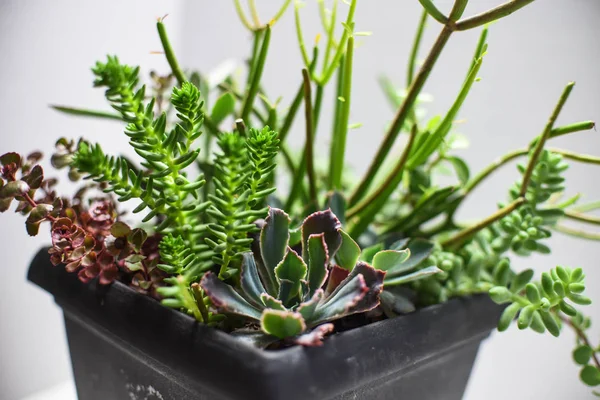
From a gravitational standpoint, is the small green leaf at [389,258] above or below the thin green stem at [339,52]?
below

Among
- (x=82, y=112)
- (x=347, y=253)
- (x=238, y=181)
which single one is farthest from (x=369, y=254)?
(x=82, y=112)

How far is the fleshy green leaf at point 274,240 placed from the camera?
364 millimetres

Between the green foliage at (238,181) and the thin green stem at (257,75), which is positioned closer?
the green foliage at (238,181)

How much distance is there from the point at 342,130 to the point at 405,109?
2.3 inches

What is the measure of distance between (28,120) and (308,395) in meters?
0.51

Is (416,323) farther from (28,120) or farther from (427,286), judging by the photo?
(28,120)

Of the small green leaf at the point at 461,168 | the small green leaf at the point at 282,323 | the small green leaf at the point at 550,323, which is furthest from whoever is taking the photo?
the small green leaf at the point at 461,168

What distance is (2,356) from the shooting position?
64 centimetres

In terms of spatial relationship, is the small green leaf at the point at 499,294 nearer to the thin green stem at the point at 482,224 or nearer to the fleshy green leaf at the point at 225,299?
the thin green stem at the point at 482,224

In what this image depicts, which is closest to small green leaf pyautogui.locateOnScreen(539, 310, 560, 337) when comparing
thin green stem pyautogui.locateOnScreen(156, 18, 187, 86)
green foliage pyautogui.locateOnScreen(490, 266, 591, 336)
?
green foliage pyautogui.locateOnScreen(490, 266, 591, 336)

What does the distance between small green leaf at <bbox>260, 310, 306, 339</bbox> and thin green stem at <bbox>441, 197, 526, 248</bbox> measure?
0.75 ft

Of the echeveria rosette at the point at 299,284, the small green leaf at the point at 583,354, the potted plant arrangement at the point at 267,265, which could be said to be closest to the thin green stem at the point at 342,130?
the potted plant arrangement at the point at 267,265

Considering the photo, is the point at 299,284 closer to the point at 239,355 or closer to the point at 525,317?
the point at 239,355

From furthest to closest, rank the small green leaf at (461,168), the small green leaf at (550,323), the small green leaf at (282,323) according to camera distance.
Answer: the small green leaf at (461,168), the small green leaf at (550,323), the small green leaf at (282,323)
